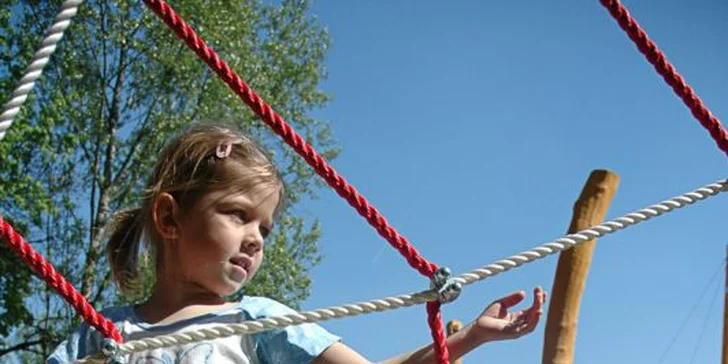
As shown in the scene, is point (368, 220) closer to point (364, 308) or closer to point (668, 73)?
point (364, 308)

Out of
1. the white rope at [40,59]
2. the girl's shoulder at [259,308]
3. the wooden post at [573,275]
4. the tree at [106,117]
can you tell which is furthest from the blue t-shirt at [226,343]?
the tree at [106,117]

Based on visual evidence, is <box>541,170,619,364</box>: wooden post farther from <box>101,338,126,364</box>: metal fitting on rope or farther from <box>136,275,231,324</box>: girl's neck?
<box>101,338,126,364</box>: metal fitting on rope

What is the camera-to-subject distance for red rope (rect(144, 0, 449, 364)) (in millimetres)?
1313

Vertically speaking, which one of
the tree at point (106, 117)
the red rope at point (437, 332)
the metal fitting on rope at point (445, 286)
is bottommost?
the red rope at point (437, 332)

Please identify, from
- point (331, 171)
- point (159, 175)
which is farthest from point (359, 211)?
point (159, 175)

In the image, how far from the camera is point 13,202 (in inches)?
302

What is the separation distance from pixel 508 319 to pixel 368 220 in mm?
281

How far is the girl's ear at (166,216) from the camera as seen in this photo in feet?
5.17

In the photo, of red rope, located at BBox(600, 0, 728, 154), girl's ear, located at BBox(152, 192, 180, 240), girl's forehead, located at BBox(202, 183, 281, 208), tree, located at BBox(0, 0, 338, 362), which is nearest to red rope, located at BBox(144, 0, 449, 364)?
girl's forehead, located at BBox(202, 183, 281, 208)

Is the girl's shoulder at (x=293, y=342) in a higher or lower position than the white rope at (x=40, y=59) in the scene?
lower

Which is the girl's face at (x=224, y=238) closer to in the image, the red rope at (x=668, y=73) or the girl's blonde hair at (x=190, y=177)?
the girl's blonde hair at (x=190, y=177)

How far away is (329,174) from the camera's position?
143 cm

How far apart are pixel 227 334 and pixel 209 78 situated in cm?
752

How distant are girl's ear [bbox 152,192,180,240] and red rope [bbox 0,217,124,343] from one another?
233mm
